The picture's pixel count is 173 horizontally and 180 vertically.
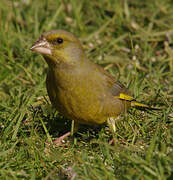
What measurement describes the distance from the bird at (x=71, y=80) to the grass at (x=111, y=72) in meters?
0.33

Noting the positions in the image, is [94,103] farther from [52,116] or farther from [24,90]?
[24,90]

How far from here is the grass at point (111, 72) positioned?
11.7 ft

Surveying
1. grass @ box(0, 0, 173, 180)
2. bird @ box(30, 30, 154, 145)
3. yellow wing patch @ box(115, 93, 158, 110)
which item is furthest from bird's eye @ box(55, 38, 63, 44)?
yellow wing patch @ box(115, 93, 158, 110)

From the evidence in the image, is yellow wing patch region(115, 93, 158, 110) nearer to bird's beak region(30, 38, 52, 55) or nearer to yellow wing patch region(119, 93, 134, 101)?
yellow wing patch region(119, 93, 134, 101)

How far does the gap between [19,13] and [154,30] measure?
2408mm

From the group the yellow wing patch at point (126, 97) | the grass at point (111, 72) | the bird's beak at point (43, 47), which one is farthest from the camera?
the yellow wing patch at point (126, 97)

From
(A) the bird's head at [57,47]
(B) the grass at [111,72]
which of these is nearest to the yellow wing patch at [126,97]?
(B) the grass at [111,72]

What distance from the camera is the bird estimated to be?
407 cm

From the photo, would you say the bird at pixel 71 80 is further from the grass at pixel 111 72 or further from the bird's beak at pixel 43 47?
the grass at pixel 111 72

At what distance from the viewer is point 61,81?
13.5 ft

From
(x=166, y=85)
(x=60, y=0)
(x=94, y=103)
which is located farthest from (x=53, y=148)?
(x=60, y=0)

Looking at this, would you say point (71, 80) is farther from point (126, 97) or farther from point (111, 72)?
point (111, 72)

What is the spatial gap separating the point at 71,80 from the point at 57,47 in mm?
374

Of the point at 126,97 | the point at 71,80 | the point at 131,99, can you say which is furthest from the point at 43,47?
the point at 131,99
